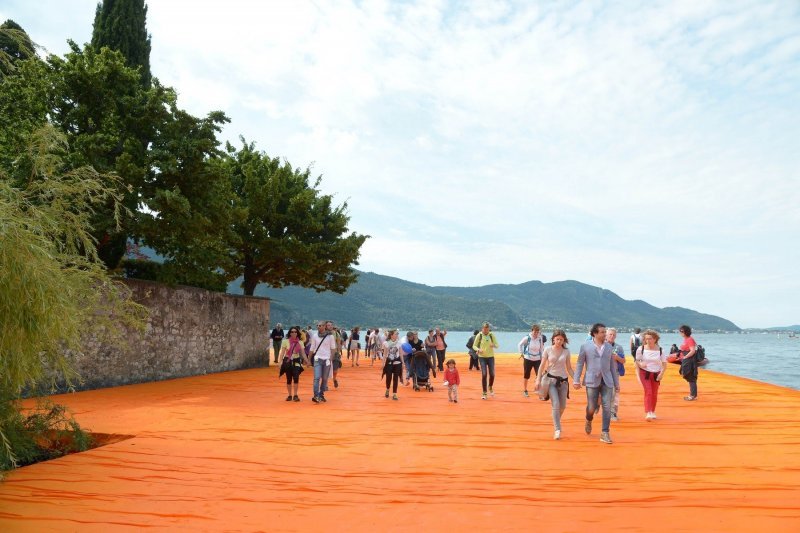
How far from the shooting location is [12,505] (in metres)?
5.69

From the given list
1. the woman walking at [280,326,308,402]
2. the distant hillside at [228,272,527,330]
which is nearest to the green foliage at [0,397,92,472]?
the woman walking at [280,326,308,402]

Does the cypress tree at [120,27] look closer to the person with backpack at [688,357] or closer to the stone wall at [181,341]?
the stone wall at [181,341]

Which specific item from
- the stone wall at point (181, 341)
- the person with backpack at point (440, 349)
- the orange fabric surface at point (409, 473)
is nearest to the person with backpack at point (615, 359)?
the orange fabric surface at point (409, 473)

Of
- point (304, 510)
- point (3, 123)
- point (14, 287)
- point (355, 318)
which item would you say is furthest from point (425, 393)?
point (355, 318)

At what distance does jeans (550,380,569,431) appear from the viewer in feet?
31.5

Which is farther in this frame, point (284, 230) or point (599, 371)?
point (284, 230)

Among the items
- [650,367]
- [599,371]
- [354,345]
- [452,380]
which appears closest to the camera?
[599,371]

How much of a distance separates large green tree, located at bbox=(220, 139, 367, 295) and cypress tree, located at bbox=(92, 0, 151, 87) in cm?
607

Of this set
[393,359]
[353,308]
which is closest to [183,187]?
[393,359]

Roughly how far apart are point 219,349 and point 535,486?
17893 mm

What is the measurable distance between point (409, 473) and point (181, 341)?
14.6 meters

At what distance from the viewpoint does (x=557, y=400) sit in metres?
9.62

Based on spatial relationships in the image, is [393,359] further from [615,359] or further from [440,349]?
[440,349]

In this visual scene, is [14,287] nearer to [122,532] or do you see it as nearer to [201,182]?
[122,532]
